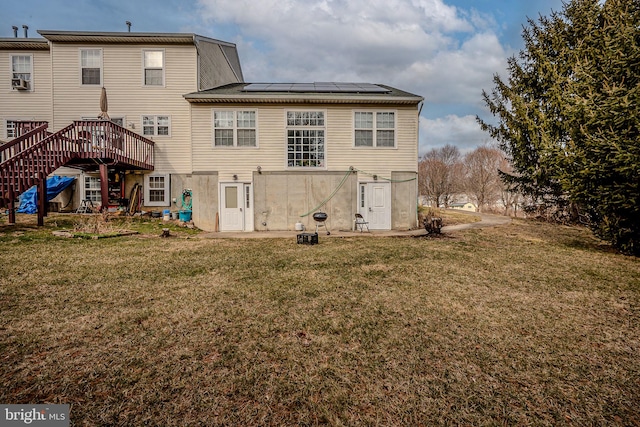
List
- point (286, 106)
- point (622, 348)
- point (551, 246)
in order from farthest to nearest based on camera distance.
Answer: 1. point (286, 106)
2. point (551, 246)
3. point (622, 348)

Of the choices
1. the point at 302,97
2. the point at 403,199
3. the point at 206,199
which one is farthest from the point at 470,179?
the point at 206,199

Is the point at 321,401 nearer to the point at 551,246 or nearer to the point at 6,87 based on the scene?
the point at 551,246

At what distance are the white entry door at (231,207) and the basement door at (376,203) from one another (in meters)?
5.23

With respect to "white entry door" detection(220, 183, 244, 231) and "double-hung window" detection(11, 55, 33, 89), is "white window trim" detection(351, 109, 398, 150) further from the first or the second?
"double-hung window" detection(11, 55, 33, 89)

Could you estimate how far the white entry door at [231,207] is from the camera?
12281 mm

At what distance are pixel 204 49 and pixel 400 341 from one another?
1712cm

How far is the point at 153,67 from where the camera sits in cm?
1423

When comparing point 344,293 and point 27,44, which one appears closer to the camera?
point 344,293

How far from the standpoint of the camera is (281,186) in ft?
40.4

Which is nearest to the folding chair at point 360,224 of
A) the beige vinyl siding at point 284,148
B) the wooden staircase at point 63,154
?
the beige vinyl siding at point 284,148

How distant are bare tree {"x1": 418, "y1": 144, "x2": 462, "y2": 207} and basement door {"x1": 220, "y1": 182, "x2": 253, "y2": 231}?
26259 mm

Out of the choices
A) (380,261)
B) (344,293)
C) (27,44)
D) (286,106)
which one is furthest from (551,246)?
(27,44)

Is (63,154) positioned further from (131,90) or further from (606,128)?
(606,128)

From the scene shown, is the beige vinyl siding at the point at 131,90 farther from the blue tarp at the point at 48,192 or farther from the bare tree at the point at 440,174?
the bare tree at the point at 440,174
